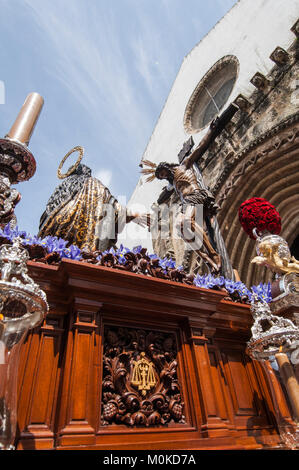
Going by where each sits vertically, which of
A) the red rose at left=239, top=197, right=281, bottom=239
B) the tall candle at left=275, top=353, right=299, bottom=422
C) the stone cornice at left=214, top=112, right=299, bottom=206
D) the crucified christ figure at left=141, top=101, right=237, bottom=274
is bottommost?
the tall candle at left=275, top=353, right=299, bottom=422

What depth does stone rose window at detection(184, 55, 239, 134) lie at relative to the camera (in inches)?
393

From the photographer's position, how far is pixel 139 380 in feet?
4.75

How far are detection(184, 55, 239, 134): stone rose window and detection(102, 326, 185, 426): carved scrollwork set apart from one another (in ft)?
31.7

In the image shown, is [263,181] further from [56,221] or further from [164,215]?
[56,221]

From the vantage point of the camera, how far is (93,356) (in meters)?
1.36

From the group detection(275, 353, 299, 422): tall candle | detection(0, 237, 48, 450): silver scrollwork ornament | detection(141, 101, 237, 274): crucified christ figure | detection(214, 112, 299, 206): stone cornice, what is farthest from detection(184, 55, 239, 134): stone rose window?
detection(0, 237, 48, 450): silver scrollwork ornament

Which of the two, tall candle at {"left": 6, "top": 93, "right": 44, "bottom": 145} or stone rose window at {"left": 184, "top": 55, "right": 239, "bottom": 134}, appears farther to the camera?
stone rose window at {"left": 184, "top": 55, "right": 239, "bottom": 134}

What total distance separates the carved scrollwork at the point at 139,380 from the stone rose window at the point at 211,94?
9.67 meters

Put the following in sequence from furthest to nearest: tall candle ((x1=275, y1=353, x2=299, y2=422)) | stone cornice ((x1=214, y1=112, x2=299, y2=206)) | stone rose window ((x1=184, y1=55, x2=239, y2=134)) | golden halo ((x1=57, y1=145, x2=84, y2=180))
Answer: stone rose window ((x1=184, y1=55, x2=239, y2=134)) → stone cornice ((x1=214, y1=112, x2=299, y2=206)) → golden halo ((x1=57, y1=145, x2=84, y2=180)) → tall candle ((x1=275, y1=353, x2=299, y2=422))

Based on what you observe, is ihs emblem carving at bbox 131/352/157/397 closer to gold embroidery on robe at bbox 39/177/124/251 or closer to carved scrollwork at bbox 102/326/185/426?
carved scrollwork at bbox 102/326/185/426

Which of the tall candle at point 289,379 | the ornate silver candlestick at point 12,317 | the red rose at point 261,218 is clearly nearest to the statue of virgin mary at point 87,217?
the red rose at point 261,218

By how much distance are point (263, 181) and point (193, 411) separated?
6.28 metres

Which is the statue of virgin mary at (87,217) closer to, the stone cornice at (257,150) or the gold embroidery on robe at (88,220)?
the gold embroidery on robe at (88,220)

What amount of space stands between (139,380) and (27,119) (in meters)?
1.84
